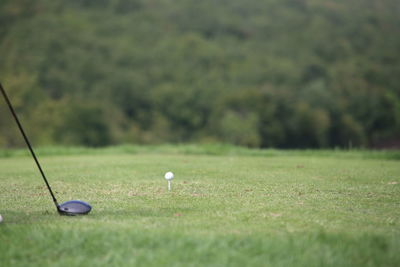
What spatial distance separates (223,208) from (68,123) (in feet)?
270

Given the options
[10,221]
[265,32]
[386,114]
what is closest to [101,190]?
[10,221]

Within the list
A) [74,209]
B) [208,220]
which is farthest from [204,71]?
[208,220]

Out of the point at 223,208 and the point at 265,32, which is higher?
the point at 265,32

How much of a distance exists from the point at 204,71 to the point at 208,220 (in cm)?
14042

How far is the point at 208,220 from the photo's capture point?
714 cm

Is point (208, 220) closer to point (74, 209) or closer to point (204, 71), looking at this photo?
point (74, 209)

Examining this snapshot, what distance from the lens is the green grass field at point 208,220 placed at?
5.73 m

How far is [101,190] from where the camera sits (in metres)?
10.3

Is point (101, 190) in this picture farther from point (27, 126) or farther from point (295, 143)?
point (295, 143)

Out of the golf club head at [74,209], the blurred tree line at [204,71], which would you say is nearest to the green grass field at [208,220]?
the golf club head at [74,209]

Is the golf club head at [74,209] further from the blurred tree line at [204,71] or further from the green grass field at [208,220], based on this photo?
the blurred tree line at [204,71]

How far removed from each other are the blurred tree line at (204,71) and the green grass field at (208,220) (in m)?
68.2

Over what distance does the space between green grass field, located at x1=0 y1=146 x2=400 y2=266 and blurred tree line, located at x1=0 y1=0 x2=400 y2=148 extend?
68204 millimetres

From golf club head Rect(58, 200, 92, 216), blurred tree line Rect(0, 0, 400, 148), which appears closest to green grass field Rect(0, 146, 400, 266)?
golf club head Rect(58, 200, 92, 216)
